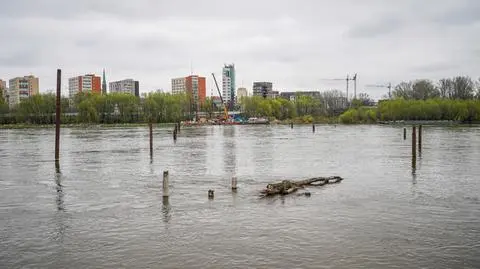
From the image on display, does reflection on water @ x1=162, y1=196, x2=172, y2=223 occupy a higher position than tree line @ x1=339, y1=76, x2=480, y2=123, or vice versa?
tree line @ x1=339, y1=76, x2=480, y2=123

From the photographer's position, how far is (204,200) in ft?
87.2

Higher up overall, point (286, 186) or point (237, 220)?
point (286, 186)

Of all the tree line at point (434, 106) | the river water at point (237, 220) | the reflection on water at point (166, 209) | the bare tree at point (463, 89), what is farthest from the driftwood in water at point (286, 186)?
the bare tree at point (463, 89)

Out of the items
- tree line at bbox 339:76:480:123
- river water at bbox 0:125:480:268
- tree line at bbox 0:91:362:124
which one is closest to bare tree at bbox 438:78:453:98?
tree line at bbox 339:76:480:123

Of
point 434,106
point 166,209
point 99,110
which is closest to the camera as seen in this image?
point 166,209

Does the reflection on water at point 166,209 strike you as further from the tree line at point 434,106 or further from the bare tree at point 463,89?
the bare tree at point 463,89

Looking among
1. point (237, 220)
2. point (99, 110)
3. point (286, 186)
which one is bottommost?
point (237, 220)

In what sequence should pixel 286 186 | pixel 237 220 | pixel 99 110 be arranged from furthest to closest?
1. pixel 99 110
2. pixel 286 186
3. pixel 237 220

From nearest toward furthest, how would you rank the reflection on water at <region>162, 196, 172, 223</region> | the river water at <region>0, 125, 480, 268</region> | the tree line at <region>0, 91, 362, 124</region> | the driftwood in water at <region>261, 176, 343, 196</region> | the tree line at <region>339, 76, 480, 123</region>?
the river water at <region>0, 125, 480, 268</region> → the reflection on water at <region>162, 196, 172, 223</region> → the driftwood in water at <region>261, 176, 343, 196</region> → the tree line at <region>339, 76, 480, 123</region> → the tree line at <region>0, 91, 362, 124</region>

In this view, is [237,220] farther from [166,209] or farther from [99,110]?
[99,110]

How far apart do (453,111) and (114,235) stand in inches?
6254

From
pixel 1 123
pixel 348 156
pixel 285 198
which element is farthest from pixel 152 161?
pixel 1 123

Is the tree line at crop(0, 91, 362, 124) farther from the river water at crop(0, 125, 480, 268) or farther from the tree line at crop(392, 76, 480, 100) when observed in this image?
the river water at crop(0, 125, 480, 268)

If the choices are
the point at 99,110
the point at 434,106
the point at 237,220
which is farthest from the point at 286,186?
the point at 99,110
